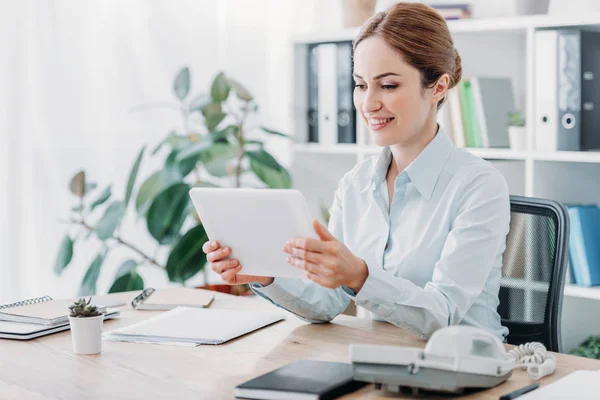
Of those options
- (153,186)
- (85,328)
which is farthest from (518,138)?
(85,328)

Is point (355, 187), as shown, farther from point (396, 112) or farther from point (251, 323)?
point (251, 323)

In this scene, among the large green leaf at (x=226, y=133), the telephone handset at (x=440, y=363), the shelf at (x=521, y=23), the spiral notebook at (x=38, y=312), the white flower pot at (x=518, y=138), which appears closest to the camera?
the telephone handset at (x=440, y=363)

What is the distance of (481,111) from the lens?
2809 mm

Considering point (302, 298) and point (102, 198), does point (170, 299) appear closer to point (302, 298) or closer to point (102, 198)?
point (302, 298)

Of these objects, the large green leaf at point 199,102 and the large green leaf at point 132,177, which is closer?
the large green leaf at point 132,177

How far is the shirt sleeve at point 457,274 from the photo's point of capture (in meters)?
1.50

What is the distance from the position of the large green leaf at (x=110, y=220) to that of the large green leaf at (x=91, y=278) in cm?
10

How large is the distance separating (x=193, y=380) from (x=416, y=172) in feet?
2.26

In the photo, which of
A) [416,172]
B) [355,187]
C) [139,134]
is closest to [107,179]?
[139,134]

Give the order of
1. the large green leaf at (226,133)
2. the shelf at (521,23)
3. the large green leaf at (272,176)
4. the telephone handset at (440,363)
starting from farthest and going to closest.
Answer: the large green leaf at (272,176) → the large green leaf at (226,133) → the shelf at (521,23) → the telephone handset at (440,363)

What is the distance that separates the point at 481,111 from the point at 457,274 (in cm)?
134

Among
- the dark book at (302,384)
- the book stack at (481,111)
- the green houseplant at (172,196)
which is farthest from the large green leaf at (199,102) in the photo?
the dark book at (302,384)

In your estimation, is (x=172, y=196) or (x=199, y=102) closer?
(x=172, y=196)

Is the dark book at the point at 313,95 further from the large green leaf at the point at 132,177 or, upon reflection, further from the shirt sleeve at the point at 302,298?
the shirt sleeve at the point at 302,298
